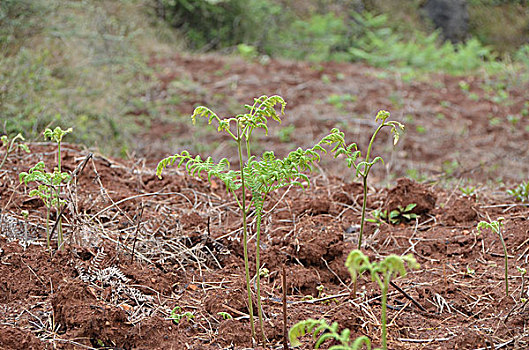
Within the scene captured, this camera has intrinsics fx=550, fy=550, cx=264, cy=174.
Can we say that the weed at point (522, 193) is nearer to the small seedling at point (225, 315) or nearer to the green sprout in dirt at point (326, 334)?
the small seedling at point (225, 315)

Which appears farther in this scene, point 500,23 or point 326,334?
point 500,23

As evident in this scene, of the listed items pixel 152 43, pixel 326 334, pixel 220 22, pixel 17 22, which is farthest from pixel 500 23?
pixel 326 334

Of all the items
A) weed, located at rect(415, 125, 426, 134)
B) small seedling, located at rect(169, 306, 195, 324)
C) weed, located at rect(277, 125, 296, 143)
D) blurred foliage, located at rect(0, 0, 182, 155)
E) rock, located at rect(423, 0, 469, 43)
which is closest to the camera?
small seedling, located at rect(169, 306, 195, 324)

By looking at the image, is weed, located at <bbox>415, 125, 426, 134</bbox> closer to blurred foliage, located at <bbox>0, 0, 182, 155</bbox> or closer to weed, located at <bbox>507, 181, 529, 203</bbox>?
blurred foliage, located at <bbox>0, 0, 182, 155</bbox>

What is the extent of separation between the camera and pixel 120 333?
6.92ft

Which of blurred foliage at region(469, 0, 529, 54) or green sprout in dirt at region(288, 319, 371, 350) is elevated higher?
green sprout in dirt at region(288, 319, 371, 350)

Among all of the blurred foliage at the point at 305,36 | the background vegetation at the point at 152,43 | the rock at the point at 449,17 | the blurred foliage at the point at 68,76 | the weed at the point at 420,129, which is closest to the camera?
the blurred foliage at the point at 68,76

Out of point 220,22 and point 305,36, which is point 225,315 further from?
point 305,36

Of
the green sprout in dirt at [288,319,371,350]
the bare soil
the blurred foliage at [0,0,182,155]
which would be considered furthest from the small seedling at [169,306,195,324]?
the blurred foliage at [0,0,182,155]

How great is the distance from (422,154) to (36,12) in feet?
16.1

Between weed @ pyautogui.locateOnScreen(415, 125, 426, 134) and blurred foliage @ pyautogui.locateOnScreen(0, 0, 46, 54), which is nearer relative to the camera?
blurred foliage @ pyautogui.locateOnScreen(0, 0, 46, 54)

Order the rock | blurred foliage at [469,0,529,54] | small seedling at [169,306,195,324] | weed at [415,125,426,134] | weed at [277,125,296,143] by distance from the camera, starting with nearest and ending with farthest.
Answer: small seedling at [169,306,195,324] → weed at [277,125,296,143] → weed at [415,125,426,134] → the rock → blurred foliage at [469,0,529,54]

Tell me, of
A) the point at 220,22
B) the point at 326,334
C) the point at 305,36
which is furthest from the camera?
the point at 305,36

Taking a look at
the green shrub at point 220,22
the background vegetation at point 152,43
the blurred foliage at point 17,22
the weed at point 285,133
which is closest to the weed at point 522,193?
the background vegetation at point 152,43
